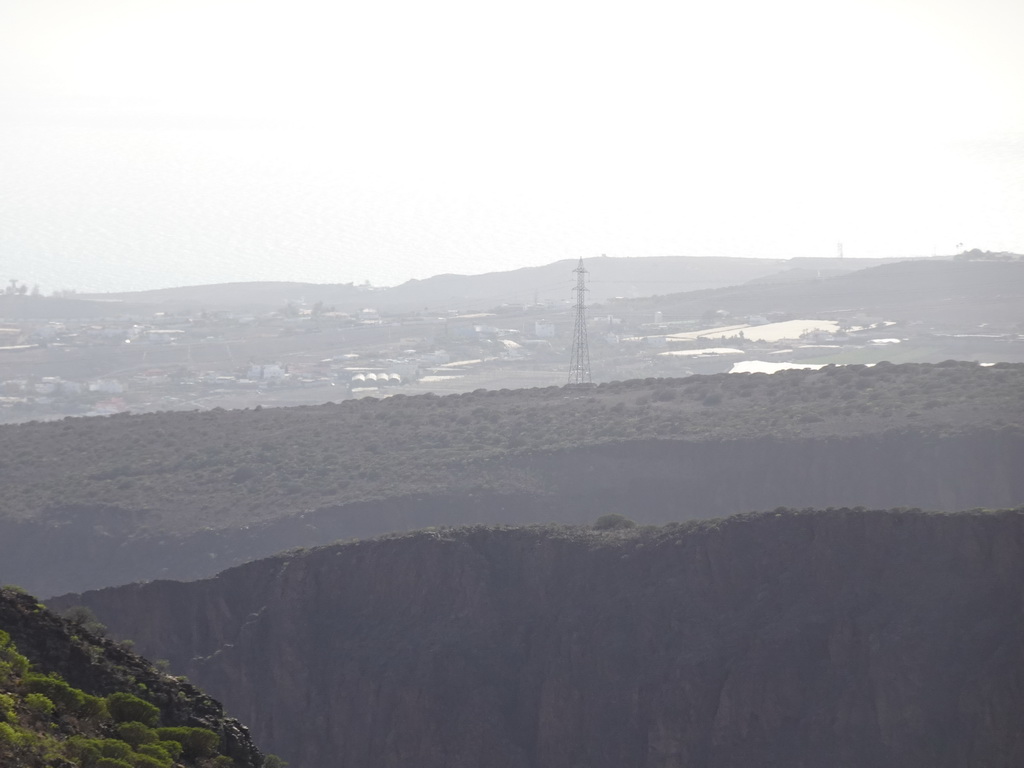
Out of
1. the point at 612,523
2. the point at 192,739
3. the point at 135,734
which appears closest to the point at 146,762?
the point at 135,734

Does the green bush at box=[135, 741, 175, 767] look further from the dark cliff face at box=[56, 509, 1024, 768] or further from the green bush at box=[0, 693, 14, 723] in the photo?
the dark cliff face at box=[56, 509, 1024, 768]

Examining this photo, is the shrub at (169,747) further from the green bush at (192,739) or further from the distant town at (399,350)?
the distant town at (399,350)

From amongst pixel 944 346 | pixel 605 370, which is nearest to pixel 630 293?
pixel 605 370

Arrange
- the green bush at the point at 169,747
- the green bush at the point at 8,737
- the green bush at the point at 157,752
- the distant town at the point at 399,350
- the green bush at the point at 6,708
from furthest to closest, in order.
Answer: the distant town at the point at 399,350, the green bush at the point at 169,747, the green bush at the point at 157,752, the green bush at the point at 6,708, the green bush at the point at 8,737

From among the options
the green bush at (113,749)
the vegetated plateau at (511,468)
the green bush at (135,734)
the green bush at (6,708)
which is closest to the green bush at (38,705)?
the green bush at (6,708)

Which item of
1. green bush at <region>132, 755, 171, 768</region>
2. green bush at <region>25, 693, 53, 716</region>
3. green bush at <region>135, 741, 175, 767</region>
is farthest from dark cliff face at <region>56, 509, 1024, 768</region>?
green bush at <region>25, 693, 53, 716</region>

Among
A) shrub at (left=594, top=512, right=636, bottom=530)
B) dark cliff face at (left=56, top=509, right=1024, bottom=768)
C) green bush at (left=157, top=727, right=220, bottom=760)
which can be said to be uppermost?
green bush at (left=157, top=727, right=220, bottom=760)

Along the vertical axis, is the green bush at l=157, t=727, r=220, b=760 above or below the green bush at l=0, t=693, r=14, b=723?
below
